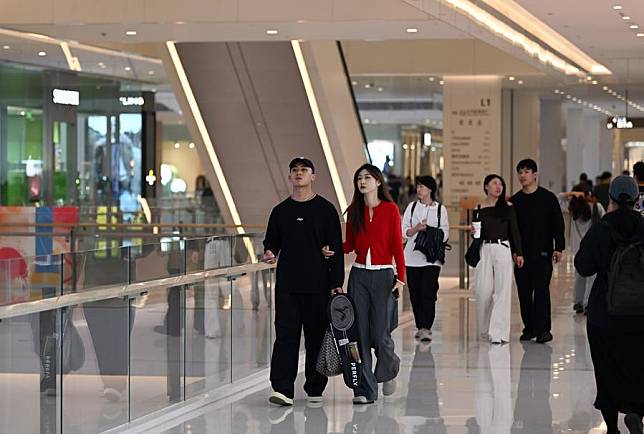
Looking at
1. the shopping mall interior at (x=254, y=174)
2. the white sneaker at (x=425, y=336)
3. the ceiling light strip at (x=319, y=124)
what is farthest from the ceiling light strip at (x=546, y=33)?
the white sneaker at (x=425, y=336)

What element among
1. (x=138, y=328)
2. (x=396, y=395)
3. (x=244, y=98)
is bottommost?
(x=396, y=395)

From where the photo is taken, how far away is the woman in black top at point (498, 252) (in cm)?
1282

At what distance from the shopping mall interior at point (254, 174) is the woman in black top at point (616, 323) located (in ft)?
0.34

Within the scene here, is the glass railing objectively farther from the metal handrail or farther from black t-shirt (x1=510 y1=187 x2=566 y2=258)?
black t-shirt (x1=510 y1=187 x2=566 y2=258)

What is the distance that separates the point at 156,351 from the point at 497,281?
5.11 metres

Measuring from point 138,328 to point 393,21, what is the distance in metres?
7.66

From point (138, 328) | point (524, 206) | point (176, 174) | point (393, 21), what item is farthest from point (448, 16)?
point (176, 174)

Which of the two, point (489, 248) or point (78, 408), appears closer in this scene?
point (78, 408)

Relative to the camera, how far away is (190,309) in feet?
30.1

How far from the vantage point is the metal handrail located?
6.64 meters

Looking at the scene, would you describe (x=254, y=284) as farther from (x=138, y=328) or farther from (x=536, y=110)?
(x=536, y=110)

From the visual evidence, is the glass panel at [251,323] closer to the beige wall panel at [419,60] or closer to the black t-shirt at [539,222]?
the black t-shirt at [539,222]

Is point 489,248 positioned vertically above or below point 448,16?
below

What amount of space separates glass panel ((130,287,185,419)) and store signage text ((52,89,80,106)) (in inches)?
599
